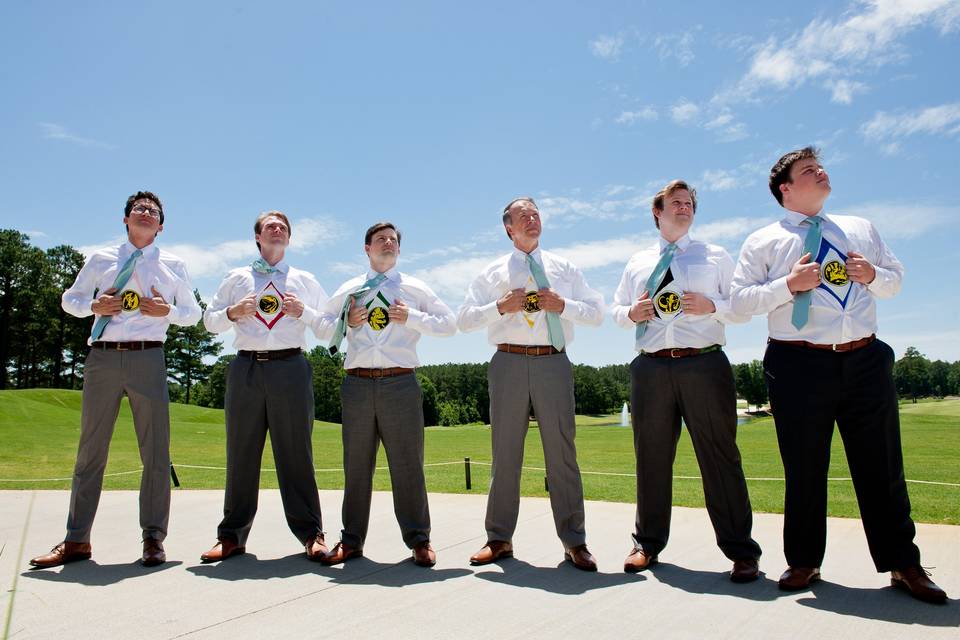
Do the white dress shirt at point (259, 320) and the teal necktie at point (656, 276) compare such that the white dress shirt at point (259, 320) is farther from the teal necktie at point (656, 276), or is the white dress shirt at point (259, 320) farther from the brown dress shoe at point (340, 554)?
the teal necktie at point (656, 276)

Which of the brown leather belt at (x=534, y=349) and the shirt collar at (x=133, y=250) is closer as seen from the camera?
the brown leather belt at (x=534, y=349)

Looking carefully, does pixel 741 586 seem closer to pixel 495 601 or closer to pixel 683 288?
pixel 495 601

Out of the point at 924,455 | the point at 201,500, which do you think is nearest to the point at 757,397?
the point at 924,455

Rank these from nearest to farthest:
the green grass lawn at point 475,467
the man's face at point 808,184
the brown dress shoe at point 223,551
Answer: the man's face at point 808,184 < the brown dress shoe at point 223,551 < the green grass lawn at point 475,467

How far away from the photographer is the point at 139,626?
138 inches

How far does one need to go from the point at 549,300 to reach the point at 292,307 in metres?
2.02

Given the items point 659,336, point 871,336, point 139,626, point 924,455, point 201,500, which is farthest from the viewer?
point 924,455

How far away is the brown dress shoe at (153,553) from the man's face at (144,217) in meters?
2.52

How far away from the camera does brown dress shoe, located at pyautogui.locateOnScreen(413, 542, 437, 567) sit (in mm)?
4742

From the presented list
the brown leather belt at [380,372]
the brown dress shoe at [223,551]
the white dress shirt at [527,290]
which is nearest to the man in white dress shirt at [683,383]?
the white dress shirt at [527,290]

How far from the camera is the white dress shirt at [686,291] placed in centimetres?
452

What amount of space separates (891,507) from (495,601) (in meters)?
2.40

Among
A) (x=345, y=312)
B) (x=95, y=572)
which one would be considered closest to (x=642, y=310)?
(x=345, y=312)

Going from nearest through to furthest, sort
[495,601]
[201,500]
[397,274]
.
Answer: [495,601]
[397,274]
[201,500]
